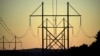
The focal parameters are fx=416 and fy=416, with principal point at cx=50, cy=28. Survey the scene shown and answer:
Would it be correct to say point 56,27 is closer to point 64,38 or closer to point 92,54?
point 64,38

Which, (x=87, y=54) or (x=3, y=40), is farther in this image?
(x=3, y=40)

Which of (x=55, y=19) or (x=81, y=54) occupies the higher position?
(x=55, y=19)

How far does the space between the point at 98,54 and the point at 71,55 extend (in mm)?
3112

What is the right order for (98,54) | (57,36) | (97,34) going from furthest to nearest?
1. (97,34)
2. (57,36)
3. (98,54)

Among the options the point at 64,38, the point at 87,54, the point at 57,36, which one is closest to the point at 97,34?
the point at 64,38

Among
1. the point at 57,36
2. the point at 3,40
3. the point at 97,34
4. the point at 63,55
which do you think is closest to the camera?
the point at 63,55

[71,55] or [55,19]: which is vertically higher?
[55,19]

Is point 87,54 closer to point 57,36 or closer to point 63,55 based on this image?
point 63,55

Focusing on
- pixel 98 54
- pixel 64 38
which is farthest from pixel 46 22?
pixel 98 54

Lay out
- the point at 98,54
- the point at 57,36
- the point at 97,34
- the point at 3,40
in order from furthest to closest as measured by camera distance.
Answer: the point at 3,40 < the point at 97,34 < the point at 57,36 < the point at 98,54

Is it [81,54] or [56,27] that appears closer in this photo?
[81,54]

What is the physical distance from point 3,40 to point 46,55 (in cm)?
3414

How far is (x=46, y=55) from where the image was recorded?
140 ft

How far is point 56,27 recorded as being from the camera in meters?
52.9
